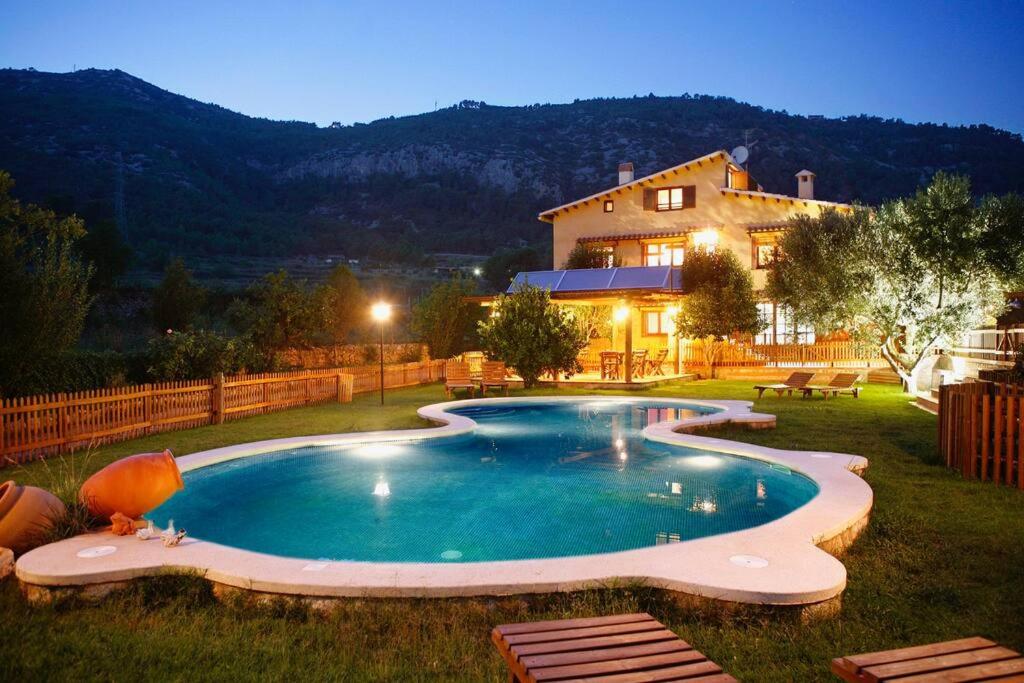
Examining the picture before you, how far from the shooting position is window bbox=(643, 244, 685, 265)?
30.5 metres

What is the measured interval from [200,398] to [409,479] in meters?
6.51

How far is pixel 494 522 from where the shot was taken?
7328 mm

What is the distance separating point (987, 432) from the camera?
26.2ft

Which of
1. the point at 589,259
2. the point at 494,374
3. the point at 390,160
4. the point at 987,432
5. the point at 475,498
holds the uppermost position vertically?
the point at 390,160

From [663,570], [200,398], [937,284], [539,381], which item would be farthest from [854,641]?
[539,381]

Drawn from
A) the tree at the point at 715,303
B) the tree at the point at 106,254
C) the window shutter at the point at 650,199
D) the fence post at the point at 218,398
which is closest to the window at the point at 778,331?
the tree at the point at 715,303

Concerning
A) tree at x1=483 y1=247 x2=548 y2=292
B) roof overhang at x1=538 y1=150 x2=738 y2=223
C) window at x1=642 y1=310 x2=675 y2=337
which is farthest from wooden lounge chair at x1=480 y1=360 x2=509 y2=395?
tree at x1=483 y1=247 x2=548 y2=292

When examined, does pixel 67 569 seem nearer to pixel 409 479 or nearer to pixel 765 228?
pixel 409 479

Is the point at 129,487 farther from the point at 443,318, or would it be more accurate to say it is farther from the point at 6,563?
the point at 443,318

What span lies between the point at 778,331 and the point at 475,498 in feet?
77.5

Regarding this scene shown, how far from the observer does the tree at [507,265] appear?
174 ft

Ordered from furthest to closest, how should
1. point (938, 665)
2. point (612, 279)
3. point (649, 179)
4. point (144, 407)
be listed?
point (649, 179) < point (612, 279) < point (144, 407) < point (938, 665)

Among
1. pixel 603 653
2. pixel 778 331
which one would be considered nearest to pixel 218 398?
pixel 603 653

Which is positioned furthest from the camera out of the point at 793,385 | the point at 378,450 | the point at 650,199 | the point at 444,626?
the point at 650,199
